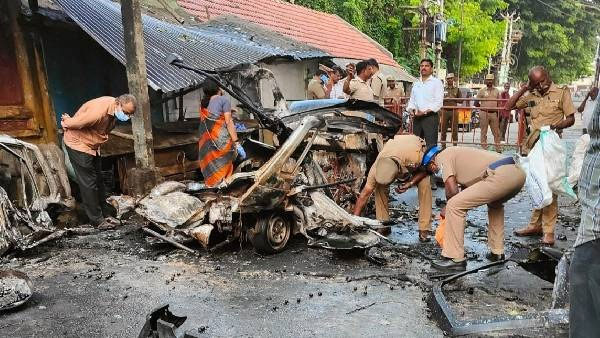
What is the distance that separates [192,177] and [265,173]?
3.80 metres

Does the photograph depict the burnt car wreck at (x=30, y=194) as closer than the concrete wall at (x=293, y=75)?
Yes

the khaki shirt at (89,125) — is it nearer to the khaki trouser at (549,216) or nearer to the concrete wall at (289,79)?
the concrete wall at (289,79)

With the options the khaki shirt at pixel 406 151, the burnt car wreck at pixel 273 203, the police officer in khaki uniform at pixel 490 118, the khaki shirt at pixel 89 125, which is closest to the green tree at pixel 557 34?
the police officer in khaki uniform at pixel 490 118

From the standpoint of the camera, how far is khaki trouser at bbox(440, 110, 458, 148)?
411 inches

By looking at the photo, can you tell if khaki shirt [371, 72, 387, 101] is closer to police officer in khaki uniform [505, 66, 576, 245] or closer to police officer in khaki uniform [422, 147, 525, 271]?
police officer in khaki uniform [505, 66, 576, 245]

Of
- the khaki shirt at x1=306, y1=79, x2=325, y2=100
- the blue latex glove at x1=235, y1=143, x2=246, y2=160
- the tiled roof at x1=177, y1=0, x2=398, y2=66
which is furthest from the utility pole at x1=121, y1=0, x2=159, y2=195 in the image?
the tiled roof at x1=177, y1=0, x2=398, y2=66

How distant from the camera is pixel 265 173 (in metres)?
4.83

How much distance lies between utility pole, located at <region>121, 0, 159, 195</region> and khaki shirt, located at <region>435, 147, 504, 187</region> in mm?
3959

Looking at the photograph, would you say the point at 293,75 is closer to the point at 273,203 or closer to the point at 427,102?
the point at 427,102

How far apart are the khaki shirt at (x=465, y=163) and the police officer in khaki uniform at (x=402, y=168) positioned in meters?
0.48

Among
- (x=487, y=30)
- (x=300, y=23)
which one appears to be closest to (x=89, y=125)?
(x=300, y=23)

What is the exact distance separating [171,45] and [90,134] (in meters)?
2.12

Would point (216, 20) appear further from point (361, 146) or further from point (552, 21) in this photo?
point (552, 21)

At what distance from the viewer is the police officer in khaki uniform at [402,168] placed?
199 inches
